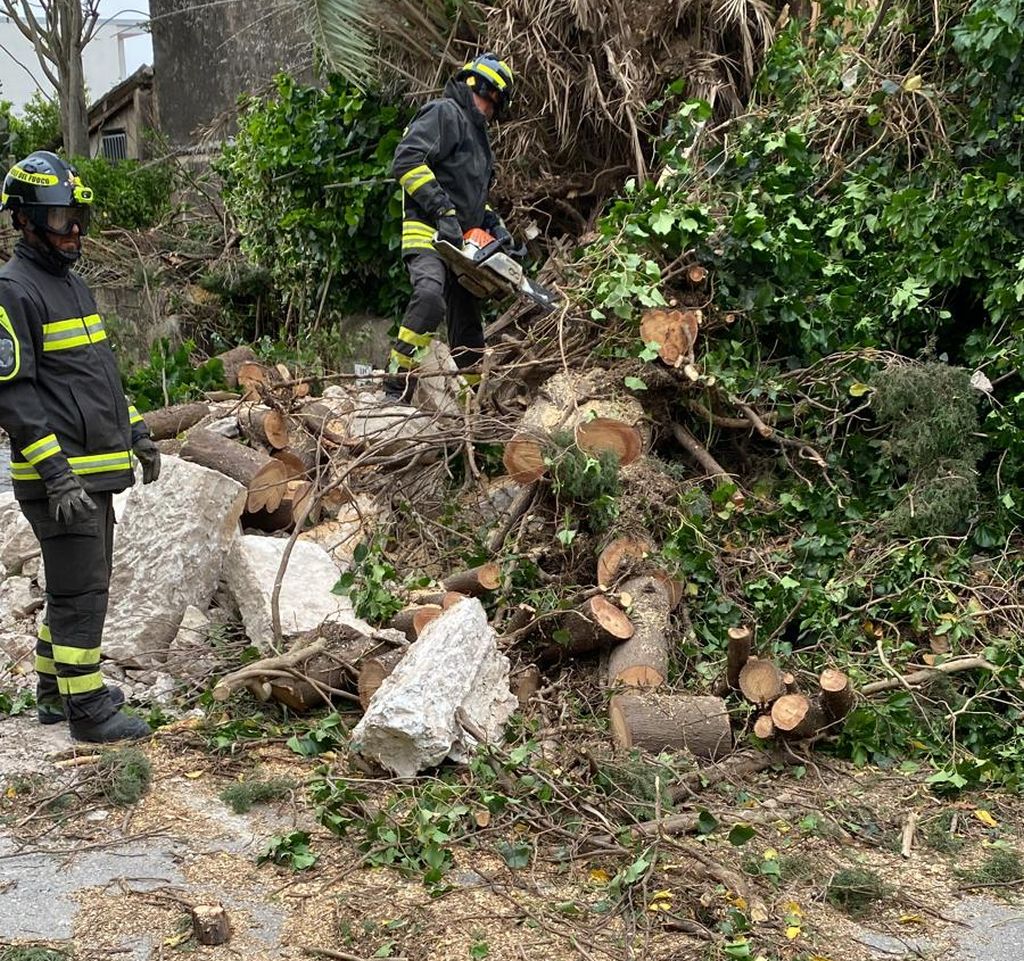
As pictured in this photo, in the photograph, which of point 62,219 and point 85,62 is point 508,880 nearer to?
point 62,219

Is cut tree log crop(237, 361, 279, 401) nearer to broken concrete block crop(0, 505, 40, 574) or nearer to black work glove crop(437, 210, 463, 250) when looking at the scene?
black work glove crop(437, 210, 463, 250)

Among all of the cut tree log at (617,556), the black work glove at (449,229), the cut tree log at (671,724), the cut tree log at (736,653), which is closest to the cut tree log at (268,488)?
the black work glove at (449,229)

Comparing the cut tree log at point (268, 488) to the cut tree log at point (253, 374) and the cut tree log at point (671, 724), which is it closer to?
the cut tree log at point (253, 374)

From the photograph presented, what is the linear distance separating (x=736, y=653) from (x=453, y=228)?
3266 millimetres

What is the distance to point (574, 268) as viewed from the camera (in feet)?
21.3

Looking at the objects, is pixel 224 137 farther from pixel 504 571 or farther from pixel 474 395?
pixel 504 571

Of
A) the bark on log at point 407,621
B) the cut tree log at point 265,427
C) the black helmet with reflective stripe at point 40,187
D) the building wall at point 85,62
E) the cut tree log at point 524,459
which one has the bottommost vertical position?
the bark on log at point 407,621

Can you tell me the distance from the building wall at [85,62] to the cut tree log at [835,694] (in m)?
31.3

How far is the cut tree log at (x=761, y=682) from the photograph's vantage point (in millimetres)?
4441

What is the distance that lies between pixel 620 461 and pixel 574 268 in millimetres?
1609

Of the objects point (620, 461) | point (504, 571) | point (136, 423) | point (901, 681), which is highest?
point (136, 423)

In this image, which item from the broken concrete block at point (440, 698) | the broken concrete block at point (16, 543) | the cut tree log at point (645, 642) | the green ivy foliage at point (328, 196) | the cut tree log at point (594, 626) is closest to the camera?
the broken concrete block at point (440, 698)

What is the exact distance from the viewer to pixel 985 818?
4.14 metres

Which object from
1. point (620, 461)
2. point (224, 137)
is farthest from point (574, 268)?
point (224, 137)
